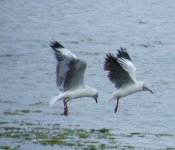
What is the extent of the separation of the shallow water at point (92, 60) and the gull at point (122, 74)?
0.68 meters

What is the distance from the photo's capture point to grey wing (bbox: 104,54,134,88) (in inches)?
582

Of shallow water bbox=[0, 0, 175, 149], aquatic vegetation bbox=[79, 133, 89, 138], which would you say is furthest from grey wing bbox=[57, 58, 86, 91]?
aquatic vegetation bbox=[79, 133, 89, 138]

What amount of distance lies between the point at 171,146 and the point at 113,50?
41.5 ft

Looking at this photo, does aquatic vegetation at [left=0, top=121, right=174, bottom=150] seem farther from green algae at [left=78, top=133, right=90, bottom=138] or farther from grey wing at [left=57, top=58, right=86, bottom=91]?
grey wing at [left=57, top=58, right=86, bottom=91]

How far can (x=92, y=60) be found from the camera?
24438 mm

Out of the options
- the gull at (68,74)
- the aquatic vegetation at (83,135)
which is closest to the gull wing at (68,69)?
the gull at (68,74)

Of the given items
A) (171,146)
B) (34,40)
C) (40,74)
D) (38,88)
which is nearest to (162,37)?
(34,40)

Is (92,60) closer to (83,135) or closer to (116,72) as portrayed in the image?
(116,72)

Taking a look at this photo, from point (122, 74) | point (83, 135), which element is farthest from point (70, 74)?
point (83, 135)

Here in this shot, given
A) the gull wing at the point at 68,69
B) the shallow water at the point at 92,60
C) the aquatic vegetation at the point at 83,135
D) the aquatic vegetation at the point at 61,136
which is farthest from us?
the shallow water at the point at 92,60

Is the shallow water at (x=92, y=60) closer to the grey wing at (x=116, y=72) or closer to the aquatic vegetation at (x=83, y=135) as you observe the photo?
the aquatic vegetation at (x=83, y=135)

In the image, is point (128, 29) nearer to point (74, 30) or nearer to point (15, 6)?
point (74, 30)

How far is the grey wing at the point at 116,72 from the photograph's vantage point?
A: 48.5 ft

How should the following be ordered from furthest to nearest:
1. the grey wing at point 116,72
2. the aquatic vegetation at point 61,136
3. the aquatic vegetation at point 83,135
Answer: the grey wing at point 116,72 → the aquatic vegetation at point 83,135 → the aquatic vegetation at point 61,136
